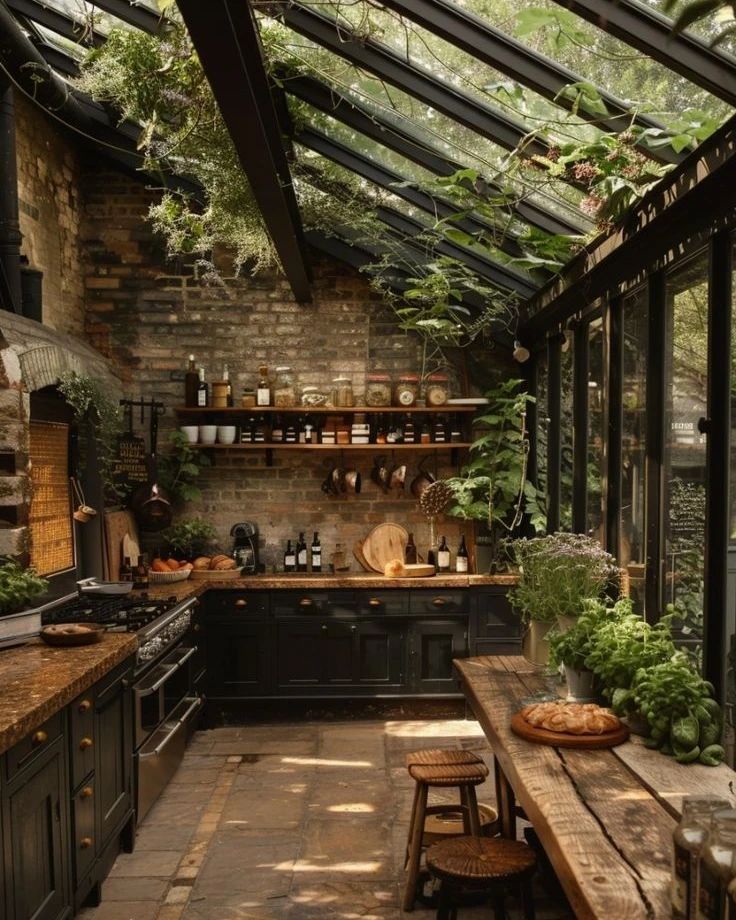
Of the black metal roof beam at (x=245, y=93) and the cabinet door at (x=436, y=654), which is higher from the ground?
the black metal roof beam at (x=245, y=93)

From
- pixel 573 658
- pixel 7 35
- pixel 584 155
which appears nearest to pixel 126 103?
pixel 7 35

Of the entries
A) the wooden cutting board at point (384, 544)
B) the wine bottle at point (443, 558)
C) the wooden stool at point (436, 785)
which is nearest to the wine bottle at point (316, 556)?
the wooden cutting board at point (384, 544)

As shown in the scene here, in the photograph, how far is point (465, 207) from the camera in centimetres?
504

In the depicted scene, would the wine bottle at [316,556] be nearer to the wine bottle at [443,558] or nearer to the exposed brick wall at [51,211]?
the wine bottle at [443,558]

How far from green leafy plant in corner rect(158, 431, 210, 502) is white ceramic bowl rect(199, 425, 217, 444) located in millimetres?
112

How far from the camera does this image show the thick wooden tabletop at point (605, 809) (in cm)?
191

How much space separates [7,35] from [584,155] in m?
2.95

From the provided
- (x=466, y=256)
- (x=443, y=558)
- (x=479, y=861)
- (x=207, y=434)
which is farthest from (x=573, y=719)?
(x=207, y=434)

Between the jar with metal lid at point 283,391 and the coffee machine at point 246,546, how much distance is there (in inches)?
39.3

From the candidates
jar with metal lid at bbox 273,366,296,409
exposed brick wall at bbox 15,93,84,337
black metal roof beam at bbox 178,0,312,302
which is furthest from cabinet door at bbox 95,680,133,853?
jar with metal lid at bbox 273,366,296,409

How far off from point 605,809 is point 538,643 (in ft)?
5.41

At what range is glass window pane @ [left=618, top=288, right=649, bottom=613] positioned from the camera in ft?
13.9

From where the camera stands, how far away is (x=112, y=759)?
160 inches

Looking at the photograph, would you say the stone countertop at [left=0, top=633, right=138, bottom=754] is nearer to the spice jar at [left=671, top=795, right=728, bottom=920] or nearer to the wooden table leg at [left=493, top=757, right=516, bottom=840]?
the wooden table leg at [left=493, top=757, right=516, bottom=840]
